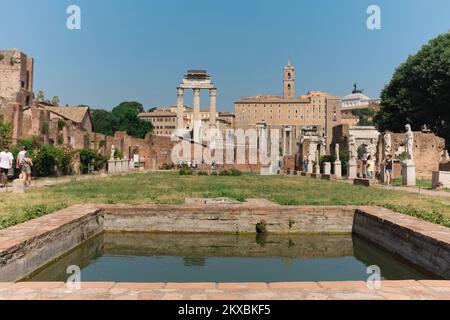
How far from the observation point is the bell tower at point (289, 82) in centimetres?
12988

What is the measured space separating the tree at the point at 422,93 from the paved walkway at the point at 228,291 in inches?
1264

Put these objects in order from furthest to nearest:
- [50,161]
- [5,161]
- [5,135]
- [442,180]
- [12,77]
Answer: [12,77], [50,161], [5,135], [442,180], [5,161]

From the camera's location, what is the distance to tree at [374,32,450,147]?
1288 inches

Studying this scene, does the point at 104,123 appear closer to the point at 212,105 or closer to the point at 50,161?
the point at 212,105

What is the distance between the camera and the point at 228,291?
396 cm

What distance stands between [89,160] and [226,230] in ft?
87.7

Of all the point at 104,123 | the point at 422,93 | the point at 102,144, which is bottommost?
the point at 102,144

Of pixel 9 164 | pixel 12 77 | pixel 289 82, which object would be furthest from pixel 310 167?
pixel 289 82

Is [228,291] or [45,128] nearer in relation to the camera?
[228,291]

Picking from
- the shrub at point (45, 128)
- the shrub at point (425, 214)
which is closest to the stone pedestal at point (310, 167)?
the shrub at point (45, 128)

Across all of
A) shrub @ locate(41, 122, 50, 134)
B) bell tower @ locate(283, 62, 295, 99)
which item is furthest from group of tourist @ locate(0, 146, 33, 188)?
bell tower @ locate(283, 62, 295, 99)

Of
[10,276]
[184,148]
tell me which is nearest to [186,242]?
[10,276]

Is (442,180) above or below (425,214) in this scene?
above

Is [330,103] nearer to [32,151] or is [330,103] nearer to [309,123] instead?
[309,123]
